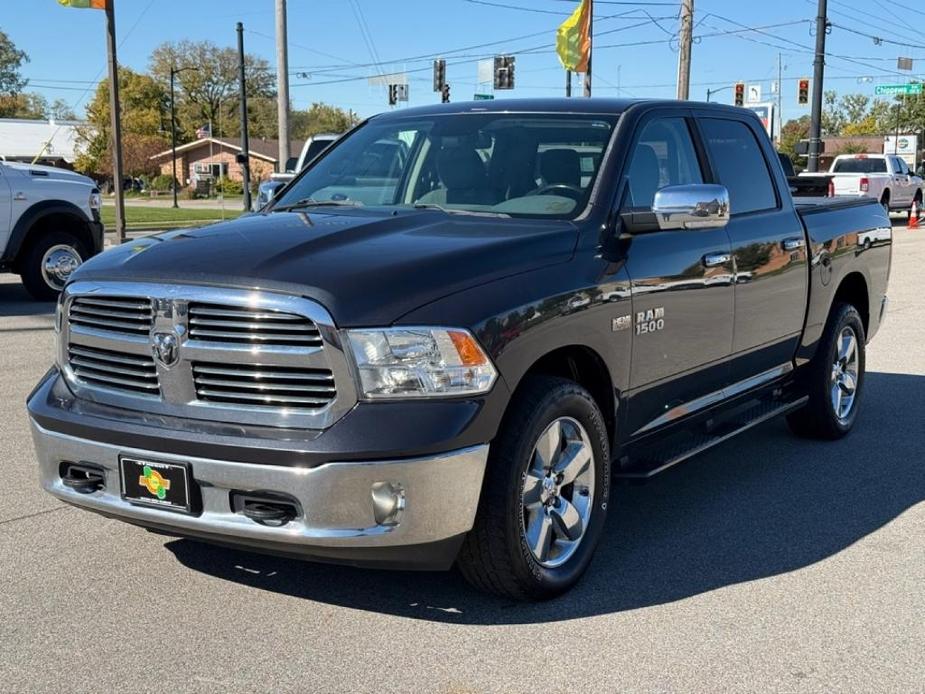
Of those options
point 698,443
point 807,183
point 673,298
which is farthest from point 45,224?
point 673,298

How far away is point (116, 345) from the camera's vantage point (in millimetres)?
3781

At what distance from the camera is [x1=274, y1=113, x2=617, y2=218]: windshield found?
4.64 metres

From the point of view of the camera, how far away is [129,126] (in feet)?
279

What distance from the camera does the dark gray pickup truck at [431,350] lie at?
3.45m

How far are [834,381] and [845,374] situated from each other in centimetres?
23

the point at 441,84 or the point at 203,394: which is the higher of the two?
the point at 441,84

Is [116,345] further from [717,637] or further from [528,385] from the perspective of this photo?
[717,637]

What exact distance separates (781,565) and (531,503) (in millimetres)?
1246

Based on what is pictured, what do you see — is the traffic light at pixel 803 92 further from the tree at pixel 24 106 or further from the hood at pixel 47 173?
the tree at pixel 24 106

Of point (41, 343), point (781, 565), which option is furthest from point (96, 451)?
point (41, 343)

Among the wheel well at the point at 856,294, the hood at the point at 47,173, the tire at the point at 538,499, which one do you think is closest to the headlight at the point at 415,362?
the tire at the point at 538,499

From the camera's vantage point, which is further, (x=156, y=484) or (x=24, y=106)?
(x=24, y=106)

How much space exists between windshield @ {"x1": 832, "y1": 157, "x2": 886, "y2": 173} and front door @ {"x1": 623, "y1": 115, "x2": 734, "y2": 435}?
89.4 feet

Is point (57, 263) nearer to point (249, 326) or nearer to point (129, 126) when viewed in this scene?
point (249, 326)
